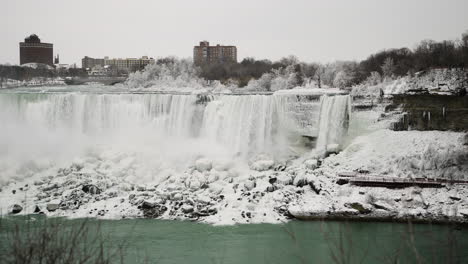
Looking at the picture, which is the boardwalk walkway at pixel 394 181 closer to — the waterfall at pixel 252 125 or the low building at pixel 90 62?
the waterfall at pixel 252 125

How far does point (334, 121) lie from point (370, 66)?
24.4 metres

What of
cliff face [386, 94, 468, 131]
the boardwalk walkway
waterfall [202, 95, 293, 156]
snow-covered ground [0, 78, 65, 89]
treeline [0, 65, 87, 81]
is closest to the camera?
the boardwalk walkway

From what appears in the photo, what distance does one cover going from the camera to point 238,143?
1029 inches

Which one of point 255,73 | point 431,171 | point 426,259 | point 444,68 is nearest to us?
point 426,259

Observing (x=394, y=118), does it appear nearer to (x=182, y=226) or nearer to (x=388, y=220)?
(x=388, y=220)

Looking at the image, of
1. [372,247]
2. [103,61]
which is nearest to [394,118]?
[372,247]

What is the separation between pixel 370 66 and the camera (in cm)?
4741

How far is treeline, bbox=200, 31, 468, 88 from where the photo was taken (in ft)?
119

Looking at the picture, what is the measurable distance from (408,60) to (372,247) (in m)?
29.8

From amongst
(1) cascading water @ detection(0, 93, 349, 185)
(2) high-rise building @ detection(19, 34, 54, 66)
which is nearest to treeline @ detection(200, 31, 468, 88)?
(1) cascading water @ detection(0, 93, 349, 185)

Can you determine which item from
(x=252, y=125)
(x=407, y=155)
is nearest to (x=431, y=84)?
(x=407, y=155)

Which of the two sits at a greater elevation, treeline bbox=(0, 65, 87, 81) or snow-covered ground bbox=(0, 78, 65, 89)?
treeline bbox=(0, 65, 87, 81)

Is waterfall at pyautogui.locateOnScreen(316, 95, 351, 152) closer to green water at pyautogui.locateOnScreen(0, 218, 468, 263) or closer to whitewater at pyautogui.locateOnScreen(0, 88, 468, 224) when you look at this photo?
whitewater at pyautogui.locateOnScreen(0, 88, 468, 224)

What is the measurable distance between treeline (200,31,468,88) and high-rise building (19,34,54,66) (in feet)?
120
